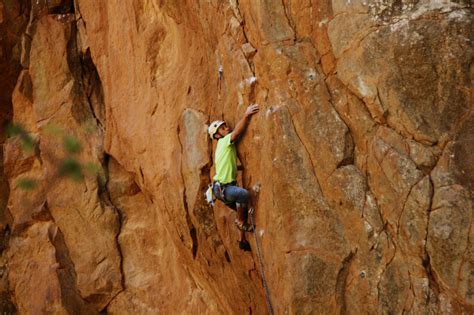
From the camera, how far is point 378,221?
25.9ft

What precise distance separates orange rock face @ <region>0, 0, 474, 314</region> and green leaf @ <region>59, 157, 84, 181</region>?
83.9 inches

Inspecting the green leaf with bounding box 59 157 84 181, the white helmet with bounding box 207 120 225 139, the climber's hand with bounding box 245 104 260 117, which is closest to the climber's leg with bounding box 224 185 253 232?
the white helmet with bounding box 207 120 225 139

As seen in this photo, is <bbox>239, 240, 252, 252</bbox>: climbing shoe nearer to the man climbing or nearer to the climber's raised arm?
the man climbing

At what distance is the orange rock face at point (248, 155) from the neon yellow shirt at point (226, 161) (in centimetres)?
21

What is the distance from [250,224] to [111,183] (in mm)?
4158

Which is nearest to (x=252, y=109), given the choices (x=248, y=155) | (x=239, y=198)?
(x=248, y=155)

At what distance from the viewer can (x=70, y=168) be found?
4.03m

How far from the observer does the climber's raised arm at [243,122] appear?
8.90 meters

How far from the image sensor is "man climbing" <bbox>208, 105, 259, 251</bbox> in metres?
9.01

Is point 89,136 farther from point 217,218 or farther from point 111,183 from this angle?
point 217,218

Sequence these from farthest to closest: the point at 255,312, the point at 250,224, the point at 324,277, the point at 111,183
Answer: the point at 111,183 < the point at 255,312 < the point at 250,224 < the point at 324,277

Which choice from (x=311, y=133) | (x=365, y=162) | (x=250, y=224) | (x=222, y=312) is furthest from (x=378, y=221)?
(x=222, y=312)

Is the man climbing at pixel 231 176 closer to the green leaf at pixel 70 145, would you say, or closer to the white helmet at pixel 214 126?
the white helmet at pixel 214 126

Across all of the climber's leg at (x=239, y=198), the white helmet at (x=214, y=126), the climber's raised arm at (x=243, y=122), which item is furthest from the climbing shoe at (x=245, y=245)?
the white helmet at (x=214, y=126)
